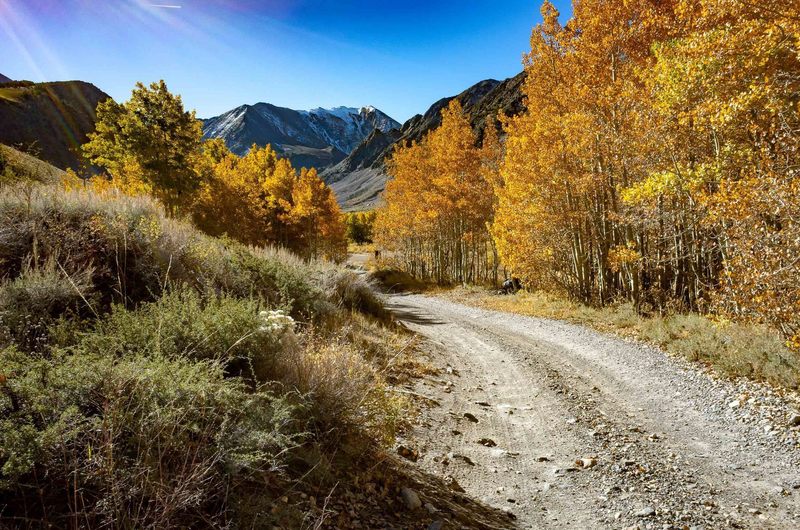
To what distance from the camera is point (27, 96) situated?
8462cm

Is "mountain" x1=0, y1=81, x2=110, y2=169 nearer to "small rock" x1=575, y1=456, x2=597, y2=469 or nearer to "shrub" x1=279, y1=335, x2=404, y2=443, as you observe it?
"shrub" x1=279, y1=335, x2=404, y2=443

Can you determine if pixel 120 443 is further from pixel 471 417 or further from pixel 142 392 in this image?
pixel 471 417

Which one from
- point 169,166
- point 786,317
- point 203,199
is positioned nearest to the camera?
point 786,317

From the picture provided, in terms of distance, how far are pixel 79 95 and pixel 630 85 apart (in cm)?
14437

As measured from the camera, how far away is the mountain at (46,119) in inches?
3088

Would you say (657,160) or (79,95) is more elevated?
(79,95)

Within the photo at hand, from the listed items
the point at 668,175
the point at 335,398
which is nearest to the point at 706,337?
the point at 668,175

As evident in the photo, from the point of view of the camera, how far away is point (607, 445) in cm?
512

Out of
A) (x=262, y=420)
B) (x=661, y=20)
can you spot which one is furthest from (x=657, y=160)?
(x=262, y=420)

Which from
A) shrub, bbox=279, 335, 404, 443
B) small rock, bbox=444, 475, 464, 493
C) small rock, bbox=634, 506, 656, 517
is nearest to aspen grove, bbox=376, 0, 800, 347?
small rock, bbox=634, 506, 656, 517

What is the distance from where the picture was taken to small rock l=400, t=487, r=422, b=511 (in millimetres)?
3346

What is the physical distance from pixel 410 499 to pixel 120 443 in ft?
7.52

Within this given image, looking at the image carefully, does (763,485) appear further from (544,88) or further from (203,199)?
(203,199)

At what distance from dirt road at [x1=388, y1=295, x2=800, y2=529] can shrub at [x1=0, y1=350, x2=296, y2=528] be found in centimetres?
247
